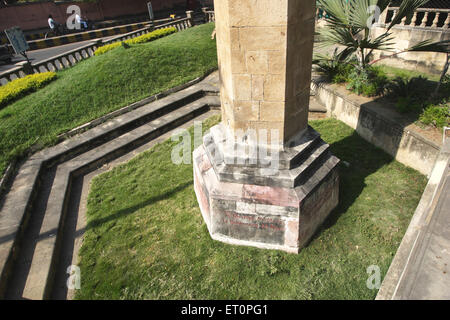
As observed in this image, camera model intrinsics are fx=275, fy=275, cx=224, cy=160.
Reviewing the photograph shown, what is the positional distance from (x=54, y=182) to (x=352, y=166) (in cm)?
631

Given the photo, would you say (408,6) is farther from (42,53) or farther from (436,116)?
(42,53)

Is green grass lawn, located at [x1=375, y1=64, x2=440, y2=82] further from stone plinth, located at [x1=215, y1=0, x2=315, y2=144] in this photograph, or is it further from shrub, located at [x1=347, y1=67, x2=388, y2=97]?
stone plinth, located at [x1=215, y1=0, x2=315, y2=144]

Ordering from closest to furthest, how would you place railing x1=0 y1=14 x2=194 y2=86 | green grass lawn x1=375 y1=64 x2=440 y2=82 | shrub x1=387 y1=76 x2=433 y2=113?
1. shrub x1=387 y1=76 x2=433 y2=113
2. green grass lawn x1=375 y1=64 x2=440 y2=82
3. railing x1=0 y1=14 x2=194 y2=86

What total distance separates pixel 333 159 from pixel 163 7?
2817cm

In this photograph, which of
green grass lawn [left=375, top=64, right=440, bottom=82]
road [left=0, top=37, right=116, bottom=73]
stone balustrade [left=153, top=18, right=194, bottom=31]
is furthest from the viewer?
stone balustrade [left=153, top=18, right=194, bottom=31]

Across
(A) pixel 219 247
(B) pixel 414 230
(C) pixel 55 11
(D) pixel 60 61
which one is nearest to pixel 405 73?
(B) pixel 414 230

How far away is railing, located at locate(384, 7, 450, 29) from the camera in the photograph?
9203mm

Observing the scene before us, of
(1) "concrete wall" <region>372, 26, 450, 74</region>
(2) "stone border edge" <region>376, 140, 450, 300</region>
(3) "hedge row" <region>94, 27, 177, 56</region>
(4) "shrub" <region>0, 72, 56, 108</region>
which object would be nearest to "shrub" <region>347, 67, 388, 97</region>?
(2) "stone border edge" <region>376, 140, 450, 300</region>

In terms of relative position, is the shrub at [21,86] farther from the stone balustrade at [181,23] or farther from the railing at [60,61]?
the stone balustrade at [181,23]

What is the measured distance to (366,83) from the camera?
22.6 feet

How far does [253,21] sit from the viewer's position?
10.2 feet

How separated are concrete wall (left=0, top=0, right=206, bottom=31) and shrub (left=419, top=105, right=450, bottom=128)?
2649 centimetres
